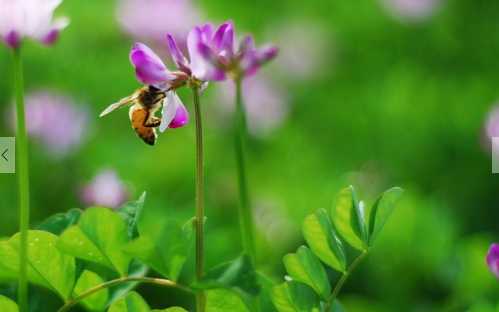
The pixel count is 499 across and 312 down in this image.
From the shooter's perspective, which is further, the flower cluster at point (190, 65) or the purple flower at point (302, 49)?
the purple flower at point (302, 49)

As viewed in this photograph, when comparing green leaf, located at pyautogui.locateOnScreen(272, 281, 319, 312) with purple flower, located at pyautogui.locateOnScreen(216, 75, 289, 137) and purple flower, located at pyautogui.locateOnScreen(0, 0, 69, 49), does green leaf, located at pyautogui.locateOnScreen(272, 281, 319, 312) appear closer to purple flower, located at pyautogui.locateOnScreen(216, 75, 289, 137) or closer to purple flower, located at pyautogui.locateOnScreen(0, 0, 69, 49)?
purple flower, located at pyautogui.locateOnScreen(0, 0, 69, 49)

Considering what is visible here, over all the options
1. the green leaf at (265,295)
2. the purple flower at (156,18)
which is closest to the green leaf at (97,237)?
the green leaf at (265,295)

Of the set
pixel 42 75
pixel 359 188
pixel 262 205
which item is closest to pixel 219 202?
pixel 262 205

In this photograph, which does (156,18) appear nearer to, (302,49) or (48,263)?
(302,49)

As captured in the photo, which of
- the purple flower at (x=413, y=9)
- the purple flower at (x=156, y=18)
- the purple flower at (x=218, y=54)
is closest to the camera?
the purple flower at (x=218, y=54)

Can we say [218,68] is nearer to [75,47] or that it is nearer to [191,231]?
[191,231]

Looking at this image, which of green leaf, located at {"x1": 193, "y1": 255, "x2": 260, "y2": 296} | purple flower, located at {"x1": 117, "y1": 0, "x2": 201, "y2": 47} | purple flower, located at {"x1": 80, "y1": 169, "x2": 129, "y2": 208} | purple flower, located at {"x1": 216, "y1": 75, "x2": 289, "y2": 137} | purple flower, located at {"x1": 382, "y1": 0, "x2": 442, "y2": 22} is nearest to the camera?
green leaf, located at {"x1": 193, "y1": 255, "x2": 260, "y2": 296}

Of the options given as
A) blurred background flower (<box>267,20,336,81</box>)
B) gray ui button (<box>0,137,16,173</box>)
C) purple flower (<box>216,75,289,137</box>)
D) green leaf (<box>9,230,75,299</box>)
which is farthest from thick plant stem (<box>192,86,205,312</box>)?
blurred background flower (<box>267,20,336,81</box>)

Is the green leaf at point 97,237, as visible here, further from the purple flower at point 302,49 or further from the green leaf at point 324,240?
the purple flower at point 302,49

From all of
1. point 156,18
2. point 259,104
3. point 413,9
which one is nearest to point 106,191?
point 259,104
